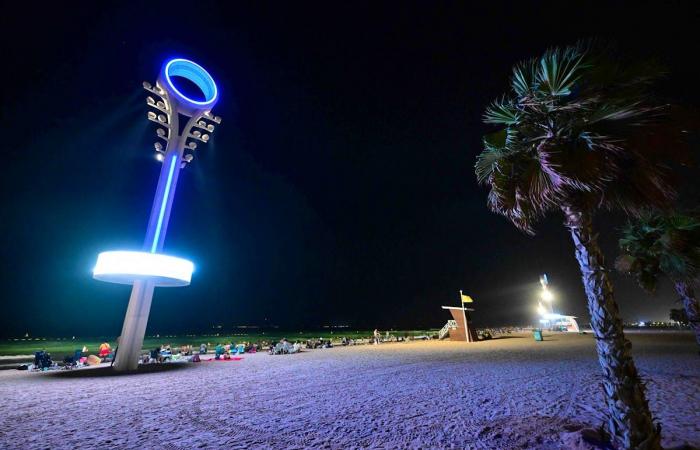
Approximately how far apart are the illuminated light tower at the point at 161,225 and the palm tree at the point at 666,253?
72.2ft

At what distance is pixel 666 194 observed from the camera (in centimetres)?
541

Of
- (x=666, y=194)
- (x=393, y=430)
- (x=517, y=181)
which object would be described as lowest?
(x=393, y=430)

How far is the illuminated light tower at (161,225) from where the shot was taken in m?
16.7

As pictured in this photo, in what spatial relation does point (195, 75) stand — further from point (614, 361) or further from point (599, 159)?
point (614, 361)

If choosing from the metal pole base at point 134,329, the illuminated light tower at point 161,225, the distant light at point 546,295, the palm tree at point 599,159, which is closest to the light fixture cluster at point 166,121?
the illuminated light tower at point 161,225

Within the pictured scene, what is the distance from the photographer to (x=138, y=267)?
16.7 m

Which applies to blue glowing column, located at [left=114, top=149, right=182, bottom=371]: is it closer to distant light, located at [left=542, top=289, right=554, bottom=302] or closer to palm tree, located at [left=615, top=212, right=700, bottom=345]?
palm tree, located at [left=615, top=212, right=700, bottom=345]

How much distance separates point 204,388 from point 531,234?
1206 cm

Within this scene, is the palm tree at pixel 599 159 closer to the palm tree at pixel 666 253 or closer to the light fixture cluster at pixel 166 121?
the palm tree at pixel 666 253

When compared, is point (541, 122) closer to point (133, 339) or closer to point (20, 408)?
point (20, 408)

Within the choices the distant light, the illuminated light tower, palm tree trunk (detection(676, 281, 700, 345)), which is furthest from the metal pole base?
the distant light

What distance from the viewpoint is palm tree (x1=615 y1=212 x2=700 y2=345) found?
1102 cm

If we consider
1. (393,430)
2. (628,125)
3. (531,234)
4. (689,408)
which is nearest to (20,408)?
(393,430)

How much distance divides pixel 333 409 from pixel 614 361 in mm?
6498
